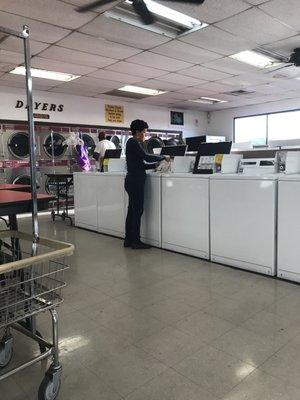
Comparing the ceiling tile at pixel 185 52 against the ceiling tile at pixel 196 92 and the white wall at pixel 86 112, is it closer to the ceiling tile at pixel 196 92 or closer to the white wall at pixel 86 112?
the ceiling tile at pixel 196 92

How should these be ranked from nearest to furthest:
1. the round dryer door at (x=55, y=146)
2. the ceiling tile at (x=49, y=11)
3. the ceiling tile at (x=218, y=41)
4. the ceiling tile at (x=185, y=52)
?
the ceiling tile at (x=49, y=11)
the ceiling tile at (x=218, y=41)
the ceiling tile at (x=185, y=52)
the round dryer door at (x=55, y=146)

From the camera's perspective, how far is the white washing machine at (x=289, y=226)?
2.75 meters

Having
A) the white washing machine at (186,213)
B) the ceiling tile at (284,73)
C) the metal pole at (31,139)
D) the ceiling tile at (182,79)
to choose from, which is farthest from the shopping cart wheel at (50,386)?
the ceiling tile at (284,73)

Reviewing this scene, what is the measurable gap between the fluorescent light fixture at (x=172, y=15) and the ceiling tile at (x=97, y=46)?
3.25 ft

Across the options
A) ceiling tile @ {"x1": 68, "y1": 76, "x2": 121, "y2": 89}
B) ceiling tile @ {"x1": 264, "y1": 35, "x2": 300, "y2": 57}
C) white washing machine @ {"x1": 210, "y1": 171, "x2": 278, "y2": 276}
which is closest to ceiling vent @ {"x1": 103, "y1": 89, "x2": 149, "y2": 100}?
ceiling tile @ {"x1": 68, "y1": 76, "x2": 121, "y2": 89}

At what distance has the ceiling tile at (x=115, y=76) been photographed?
602 cm

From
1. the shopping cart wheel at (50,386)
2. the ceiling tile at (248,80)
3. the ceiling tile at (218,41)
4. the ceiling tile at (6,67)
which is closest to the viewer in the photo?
the shopping cart wheel at (50,386)

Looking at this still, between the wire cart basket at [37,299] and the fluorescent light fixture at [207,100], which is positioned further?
the fluorescent light fixture at [207,100]

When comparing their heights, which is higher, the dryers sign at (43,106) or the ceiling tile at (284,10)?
the ceiling tile at (284,10)

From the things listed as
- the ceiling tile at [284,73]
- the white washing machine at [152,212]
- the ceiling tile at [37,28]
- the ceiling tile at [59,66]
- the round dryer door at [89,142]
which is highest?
the ceiling tile at [284,73]

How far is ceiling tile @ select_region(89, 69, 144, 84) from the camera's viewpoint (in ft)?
19.7

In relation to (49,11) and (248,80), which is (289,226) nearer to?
(49,11)

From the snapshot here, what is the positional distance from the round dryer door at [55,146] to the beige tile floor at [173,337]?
4876 millimetres

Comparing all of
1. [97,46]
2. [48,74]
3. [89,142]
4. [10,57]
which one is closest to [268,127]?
[89,142]
